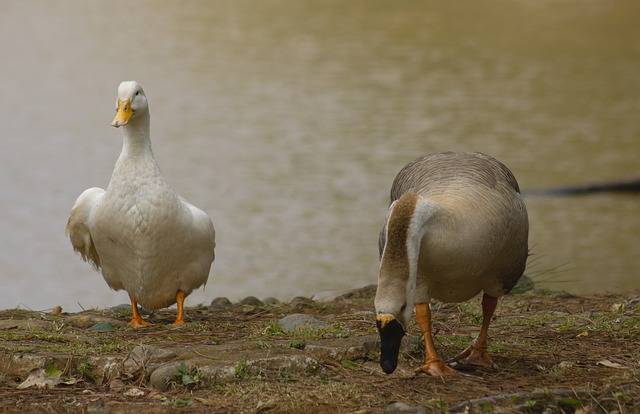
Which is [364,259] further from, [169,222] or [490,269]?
[490,269]

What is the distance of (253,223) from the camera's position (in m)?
14.9

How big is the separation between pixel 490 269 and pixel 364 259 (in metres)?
8.34

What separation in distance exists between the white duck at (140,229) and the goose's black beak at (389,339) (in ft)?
7.44

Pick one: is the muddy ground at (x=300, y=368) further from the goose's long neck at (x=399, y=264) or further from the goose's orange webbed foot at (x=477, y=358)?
the goose's long neck at (x=399, y=264)

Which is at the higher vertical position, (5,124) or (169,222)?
(5,124)

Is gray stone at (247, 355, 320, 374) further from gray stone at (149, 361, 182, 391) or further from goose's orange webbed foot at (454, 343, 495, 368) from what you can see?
goose's orange webbed foot at (454, 343, 495, 368)

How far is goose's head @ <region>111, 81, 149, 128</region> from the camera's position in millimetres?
6674

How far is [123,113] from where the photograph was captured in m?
6.70

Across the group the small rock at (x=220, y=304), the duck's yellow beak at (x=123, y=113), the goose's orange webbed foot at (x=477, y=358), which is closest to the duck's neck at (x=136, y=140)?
the duck's yellow beak at (x=123, y=113)

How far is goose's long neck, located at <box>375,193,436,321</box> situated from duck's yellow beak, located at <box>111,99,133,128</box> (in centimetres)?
251

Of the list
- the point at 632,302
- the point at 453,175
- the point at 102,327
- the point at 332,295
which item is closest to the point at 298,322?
the point at 102,327

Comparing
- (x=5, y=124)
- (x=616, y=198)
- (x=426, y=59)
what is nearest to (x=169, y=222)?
(x=616, y=198)

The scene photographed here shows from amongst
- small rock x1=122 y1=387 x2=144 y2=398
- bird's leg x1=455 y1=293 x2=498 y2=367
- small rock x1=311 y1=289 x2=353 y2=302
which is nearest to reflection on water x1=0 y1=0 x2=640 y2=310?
small rock x1=311 y1=289 x2=353 y2=302

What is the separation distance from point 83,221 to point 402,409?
10.1ft
